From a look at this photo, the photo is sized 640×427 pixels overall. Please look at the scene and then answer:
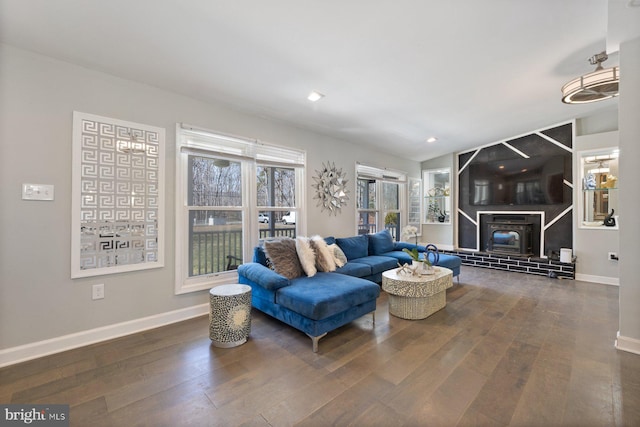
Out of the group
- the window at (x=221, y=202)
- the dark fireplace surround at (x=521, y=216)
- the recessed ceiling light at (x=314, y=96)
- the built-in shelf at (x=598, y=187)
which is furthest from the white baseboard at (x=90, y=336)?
the built-in shelf at (x=598, y=187)

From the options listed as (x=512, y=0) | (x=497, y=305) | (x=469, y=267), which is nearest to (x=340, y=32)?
(x=512, y=0)

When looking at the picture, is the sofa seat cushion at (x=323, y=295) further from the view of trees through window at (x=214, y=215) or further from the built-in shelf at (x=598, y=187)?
the built-in shelf at (x=598, y=187)

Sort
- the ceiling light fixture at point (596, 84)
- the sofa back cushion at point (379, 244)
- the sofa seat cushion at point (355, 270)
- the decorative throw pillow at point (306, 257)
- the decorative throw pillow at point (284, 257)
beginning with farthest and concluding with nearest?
the sofa back cushion at point (379, 244) → the sofa seat cushion at point (355, 270) → the decorative throw pillow at point (306, 257) → the decorative throw pillow at point (284, 257) → the ceiling light fixture at point (596, 84)

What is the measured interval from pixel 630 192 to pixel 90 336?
484 centimetres

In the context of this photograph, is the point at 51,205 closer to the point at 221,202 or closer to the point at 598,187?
the point at 221,202

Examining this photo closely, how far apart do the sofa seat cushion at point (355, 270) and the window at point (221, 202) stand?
113 cm

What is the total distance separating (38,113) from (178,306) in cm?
212

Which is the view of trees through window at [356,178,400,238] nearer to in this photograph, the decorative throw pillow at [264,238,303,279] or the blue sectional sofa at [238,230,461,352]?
the blue sectional sofa at [238,230,461,352]

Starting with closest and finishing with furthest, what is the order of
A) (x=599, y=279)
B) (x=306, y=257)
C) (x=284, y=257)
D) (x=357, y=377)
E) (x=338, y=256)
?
(x=357, y=377) < (x=284, y=257) < (x=306, y=257) < (x=338, y=256) < (x=599, y=279)

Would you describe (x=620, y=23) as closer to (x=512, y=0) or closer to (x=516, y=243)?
(x=512, y=0)

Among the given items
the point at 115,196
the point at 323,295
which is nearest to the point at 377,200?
the point at 323,295

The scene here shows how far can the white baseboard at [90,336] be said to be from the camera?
2.14m

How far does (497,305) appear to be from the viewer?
3430mm

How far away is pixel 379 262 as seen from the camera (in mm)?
4082
